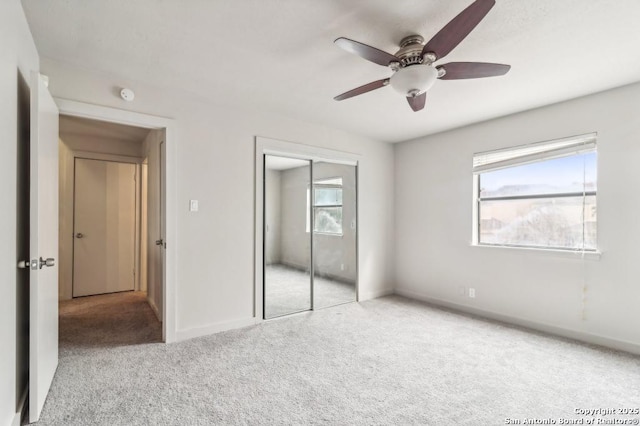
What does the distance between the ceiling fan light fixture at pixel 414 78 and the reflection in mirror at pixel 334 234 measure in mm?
2117

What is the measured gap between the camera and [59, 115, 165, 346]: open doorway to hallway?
13.1 ft

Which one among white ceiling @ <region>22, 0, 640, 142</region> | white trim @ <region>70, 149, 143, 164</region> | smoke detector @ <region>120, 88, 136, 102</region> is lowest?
white trim @ <region>70, 149, 143, 164</region>

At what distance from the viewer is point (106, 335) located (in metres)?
3.19

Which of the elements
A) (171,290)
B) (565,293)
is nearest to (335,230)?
(171,290)

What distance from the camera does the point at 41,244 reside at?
1.92 m

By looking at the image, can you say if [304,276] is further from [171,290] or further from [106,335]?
[106,335]

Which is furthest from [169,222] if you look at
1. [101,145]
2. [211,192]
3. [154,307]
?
[101,145]

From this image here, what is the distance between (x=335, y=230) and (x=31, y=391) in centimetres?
337

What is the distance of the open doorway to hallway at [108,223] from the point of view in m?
3.99

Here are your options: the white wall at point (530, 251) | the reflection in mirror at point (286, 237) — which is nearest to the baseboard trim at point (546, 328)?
the white wall at point (530, 251)

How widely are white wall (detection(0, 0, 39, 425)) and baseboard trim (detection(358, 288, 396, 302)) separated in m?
3.68

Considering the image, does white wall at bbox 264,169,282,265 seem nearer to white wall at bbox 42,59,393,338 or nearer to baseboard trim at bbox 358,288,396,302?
white wall at bbox 42,59,393,338

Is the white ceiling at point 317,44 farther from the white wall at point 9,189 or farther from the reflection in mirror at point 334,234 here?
the reflection in mirror at point 334,234

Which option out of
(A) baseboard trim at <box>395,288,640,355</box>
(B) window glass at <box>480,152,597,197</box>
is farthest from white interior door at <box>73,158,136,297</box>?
(B) window glass at <box>480,152,597,197</box>
